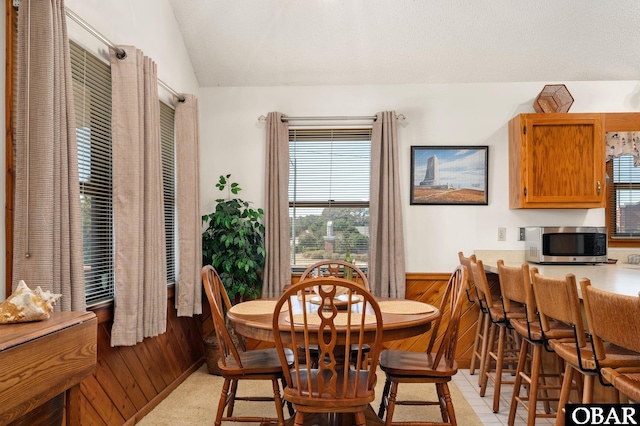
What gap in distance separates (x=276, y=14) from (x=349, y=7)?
58cm

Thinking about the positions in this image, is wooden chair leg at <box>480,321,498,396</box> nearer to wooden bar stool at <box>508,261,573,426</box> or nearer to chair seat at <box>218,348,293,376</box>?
wooden bar stool at <box>508,261,573,426</box>

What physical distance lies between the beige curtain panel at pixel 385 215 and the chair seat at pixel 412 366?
1441 mm

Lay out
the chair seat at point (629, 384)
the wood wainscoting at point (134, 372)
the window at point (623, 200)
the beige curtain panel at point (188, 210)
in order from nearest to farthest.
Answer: the chair seat at point (629, 384) < the wood wainscoting at point (134, 372) < the beige curtain panel at point (188, 210) < the window at point (623, 200)

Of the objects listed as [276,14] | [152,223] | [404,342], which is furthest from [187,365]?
[276,14]

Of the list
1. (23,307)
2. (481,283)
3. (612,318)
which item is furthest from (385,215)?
(23,307)

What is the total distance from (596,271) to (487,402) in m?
1.25

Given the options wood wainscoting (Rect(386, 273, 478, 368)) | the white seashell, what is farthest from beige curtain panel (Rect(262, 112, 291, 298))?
the white seashell

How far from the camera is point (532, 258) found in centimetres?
409

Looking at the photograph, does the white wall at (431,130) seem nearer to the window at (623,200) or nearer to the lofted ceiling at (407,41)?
the lofted ceiling at (407,41)

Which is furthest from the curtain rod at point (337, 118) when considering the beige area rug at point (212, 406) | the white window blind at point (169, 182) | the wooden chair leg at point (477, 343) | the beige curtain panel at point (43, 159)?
the beige curtain panel at point (43, 159)

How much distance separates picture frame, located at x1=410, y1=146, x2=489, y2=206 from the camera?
4.29 meters

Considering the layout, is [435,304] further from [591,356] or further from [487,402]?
[591,356]

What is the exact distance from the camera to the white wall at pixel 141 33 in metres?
2.54

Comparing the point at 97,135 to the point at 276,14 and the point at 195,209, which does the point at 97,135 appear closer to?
the point at 195,209
